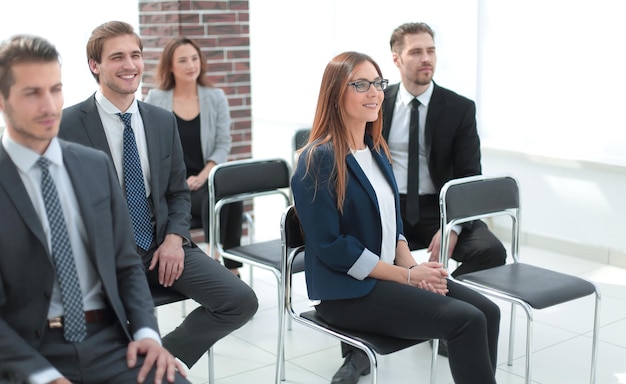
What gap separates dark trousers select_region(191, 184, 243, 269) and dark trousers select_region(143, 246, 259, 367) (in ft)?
4.15

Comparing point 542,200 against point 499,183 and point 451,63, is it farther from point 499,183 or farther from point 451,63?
point 499,183

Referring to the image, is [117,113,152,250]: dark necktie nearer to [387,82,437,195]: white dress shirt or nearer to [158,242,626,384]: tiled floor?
[158,242,626,384]: tiled floor

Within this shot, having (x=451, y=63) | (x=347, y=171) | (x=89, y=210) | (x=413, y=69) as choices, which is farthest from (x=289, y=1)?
(x=89, y=210)

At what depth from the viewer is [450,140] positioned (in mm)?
3729

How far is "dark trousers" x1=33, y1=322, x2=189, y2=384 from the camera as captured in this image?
6.80ft

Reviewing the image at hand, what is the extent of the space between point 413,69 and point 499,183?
2.30ft

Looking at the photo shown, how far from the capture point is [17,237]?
202cm

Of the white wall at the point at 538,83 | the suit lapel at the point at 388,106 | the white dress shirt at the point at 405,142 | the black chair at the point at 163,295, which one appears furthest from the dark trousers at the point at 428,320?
the white wall at the point at 538,83

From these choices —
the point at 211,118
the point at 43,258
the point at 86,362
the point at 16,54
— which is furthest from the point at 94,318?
the point at 211,118

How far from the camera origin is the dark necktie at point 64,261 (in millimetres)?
2055

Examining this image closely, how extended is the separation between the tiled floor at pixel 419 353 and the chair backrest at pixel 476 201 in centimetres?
50

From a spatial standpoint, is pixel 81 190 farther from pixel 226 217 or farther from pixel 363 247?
pixel 226 217

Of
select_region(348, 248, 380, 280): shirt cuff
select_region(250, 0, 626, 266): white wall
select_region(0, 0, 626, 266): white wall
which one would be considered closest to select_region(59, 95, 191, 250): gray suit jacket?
select_region(348, 248, 380, 280): shirt cuff

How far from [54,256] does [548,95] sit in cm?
379
